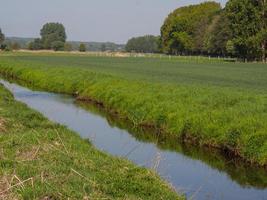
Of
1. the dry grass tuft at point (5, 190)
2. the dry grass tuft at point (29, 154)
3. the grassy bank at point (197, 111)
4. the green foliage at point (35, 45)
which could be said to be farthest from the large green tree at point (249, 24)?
the green foliage at point (35, 45)

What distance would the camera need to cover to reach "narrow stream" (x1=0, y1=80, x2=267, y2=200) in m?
14.1

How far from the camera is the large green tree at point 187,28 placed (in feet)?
421

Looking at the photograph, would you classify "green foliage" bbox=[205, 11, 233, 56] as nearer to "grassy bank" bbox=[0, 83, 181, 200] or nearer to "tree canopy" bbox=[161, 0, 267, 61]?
"tree canopy" bbox=[161, 0, 267, 61]

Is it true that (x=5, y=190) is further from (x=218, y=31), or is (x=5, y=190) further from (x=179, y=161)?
(x=218, y=31)

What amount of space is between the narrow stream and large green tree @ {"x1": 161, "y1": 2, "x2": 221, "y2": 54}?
325ft

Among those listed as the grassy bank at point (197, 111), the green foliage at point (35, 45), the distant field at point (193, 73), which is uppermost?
the grassy bank at point (197, 111)

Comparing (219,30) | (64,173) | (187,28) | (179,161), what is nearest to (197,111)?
(179,161)

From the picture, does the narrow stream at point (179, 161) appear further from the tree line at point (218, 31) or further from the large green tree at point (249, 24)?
the tree line at point (218, 31)

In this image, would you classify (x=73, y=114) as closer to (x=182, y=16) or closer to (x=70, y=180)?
(x=70, y=180)

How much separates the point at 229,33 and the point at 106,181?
95170 millimetres

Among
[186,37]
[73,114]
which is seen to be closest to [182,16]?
[186,37]

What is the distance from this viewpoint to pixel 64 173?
11039mm

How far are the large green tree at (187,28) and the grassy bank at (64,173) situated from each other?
109 m

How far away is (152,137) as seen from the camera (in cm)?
2155
